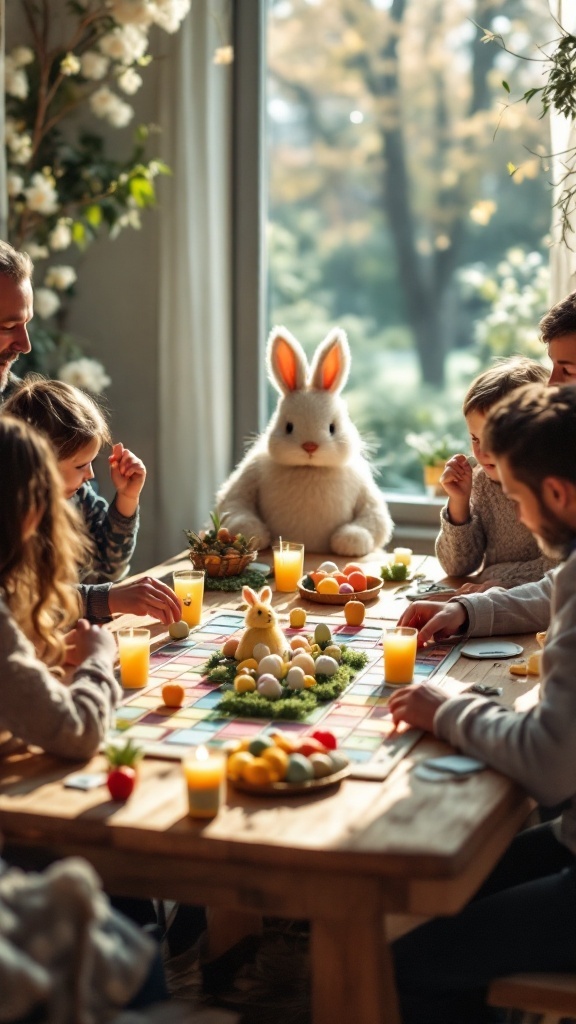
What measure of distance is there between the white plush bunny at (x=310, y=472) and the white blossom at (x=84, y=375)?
848 millimetres

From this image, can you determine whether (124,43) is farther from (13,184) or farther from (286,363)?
(286,363)

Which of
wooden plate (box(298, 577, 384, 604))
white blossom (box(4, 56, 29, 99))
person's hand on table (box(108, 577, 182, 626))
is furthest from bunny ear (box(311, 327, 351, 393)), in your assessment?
white blossom (box(4, 56, 29, 99))

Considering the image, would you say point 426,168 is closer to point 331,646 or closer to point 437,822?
point 331,646

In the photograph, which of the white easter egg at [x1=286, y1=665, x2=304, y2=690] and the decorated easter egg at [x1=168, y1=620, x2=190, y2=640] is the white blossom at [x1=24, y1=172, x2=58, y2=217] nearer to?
the decorated easter egg at [x1=168, y1=620, x2=190, y2=640]

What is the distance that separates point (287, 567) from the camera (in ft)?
8.66

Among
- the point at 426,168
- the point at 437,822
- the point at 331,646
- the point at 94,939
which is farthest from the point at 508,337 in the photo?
the point at 94,939

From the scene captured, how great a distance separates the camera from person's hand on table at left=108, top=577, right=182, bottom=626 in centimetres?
226

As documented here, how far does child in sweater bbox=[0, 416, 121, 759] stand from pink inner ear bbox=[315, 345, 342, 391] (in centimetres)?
136

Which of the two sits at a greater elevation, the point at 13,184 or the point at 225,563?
the point at 13,184

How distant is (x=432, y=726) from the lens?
1.69 m

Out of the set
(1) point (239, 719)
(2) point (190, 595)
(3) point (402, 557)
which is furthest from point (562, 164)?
(1) point (239, 719)

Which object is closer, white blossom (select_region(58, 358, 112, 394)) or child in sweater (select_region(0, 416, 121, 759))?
child in sweater (select_region(0, 416, 121, 759))

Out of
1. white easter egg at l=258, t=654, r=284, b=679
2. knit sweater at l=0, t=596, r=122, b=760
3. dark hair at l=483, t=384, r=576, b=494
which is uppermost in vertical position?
dark hair at l=483, t=384, r=576, b=494

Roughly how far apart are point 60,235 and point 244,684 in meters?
2.25
